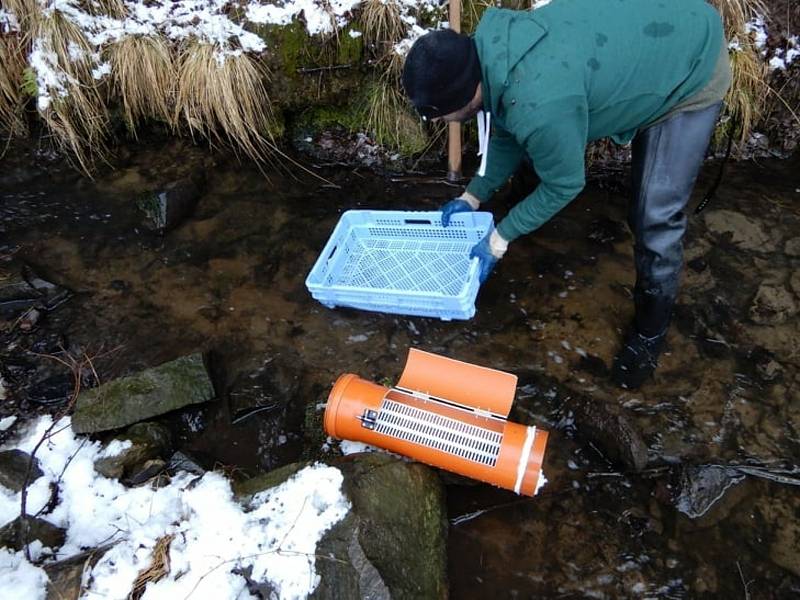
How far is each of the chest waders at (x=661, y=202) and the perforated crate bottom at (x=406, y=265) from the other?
112 cm

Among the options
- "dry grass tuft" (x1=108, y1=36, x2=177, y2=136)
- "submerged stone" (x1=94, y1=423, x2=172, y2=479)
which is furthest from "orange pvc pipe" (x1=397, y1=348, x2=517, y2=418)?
"dry grass tuft" (x1=108, y1=36, x2=177, y2=136)

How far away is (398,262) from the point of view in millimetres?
3777

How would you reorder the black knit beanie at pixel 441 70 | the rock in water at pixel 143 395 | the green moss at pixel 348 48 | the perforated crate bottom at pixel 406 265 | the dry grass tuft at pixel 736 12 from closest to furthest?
the black knit beanie at pixel 441 70, the rock in water at pixel 143 395, the perforated crate bottom at pixel 406 265, the dry grass tuft at pixel 736 12, the green moss at pixel 348 48

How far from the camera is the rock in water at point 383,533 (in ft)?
6.91

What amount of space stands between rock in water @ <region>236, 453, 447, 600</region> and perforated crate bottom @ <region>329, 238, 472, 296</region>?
4.37 ft

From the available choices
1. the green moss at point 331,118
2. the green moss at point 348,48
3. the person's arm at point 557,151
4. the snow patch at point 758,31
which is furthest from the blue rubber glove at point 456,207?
the snow patch at point 758,31

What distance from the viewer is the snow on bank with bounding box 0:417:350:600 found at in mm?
2141

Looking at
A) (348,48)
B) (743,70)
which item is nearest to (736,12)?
(743,70)

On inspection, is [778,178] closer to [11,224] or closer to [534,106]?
[534,106]

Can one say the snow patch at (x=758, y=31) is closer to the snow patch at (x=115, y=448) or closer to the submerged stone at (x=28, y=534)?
the snow patch at (x=115, y=448)

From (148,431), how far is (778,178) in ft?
16.0

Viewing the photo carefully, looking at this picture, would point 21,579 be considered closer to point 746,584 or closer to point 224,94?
point 746,584

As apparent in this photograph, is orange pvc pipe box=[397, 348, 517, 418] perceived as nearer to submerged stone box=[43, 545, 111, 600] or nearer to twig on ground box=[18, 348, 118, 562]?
submerged stone box=[43, 545, 111, 600]

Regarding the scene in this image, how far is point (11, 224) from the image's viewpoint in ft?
14.0
